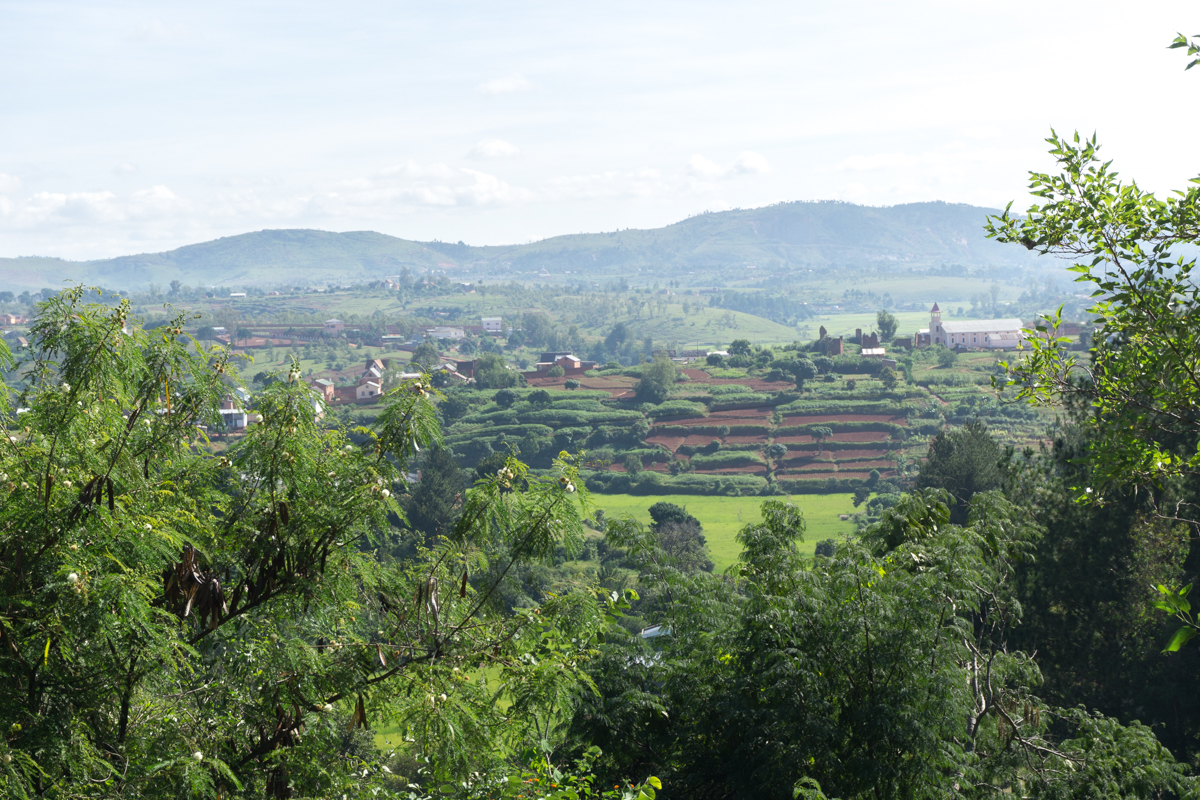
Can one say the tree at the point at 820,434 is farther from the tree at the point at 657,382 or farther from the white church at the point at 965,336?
the white church at the point at 965,336

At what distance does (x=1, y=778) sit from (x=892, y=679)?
5.36 meters

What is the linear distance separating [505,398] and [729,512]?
95.2ft

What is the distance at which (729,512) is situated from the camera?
5681 centimetres

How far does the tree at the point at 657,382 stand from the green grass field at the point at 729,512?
58.9 feet

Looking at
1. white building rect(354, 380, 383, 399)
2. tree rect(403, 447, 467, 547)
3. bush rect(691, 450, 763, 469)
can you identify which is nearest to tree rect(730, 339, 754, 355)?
bush rect(691, 450, 763, 469)

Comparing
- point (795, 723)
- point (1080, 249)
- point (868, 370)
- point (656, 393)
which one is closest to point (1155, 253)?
Answer: point (1080, 249)

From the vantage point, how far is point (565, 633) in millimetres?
6055

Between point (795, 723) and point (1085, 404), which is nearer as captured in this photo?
point (795, 723)

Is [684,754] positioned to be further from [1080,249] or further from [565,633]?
[1080,249]

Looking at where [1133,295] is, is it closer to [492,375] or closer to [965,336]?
[492,375]

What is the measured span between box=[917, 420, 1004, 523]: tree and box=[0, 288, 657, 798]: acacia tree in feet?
94.7

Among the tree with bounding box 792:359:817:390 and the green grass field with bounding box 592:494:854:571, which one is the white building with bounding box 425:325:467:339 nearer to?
the tree with bounding box 792:359:817:390

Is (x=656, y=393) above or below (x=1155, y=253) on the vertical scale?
below

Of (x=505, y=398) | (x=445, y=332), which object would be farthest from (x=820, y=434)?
(x=445, y=332)
